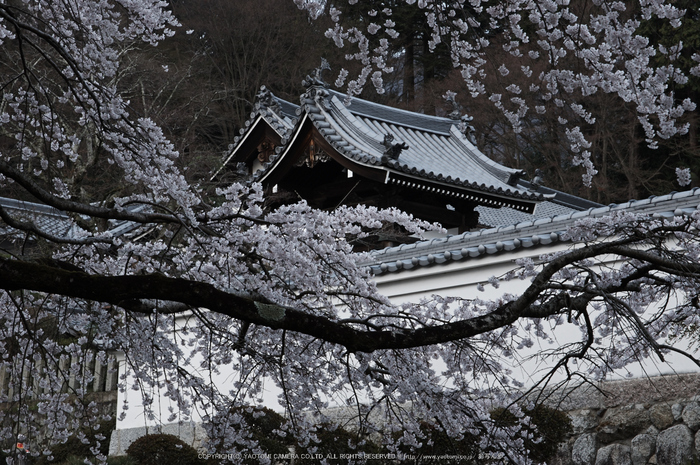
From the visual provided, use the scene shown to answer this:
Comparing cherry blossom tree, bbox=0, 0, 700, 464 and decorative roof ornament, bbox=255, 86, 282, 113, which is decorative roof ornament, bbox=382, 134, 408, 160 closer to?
decorative roof ornament, bbox=255, 86, 282, 113

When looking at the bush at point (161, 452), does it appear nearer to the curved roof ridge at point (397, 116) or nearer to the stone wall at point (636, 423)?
the stone wall at point (636, 423)

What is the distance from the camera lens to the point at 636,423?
6.11m

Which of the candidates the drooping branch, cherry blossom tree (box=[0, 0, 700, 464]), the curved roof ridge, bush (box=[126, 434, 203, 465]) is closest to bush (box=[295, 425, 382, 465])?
bush (box=[126, 434, 203, 465])

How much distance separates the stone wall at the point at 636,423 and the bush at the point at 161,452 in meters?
4.11

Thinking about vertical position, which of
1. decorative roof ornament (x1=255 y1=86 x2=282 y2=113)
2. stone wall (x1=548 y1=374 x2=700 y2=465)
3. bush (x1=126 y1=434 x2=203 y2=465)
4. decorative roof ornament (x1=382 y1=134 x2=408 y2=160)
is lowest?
stone wall (x1=548 y1=374 x2=700 y2=465)

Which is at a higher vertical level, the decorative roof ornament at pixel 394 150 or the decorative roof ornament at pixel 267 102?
the decorative roof ornament at pixel 267 102

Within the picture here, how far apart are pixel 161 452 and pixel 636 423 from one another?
5117 millimetres

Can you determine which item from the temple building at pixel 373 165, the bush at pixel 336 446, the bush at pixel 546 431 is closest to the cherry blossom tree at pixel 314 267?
the bush at pixel 546 431

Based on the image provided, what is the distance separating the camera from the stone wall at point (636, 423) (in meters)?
5.77

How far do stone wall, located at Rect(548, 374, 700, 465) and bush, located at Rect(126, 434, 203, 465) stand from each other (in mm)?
4108

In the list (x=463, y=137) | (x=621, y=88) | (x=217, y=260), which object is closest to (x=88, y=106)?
(x=217, y=260)

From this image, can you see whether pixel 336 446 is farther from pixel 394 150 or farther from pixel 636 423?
pixel 394 150

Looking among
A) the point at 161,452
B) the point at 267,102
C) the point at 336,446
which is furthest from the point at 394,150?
the point at 161,452

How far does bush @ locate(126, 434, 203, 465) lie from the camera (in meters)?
7.80
